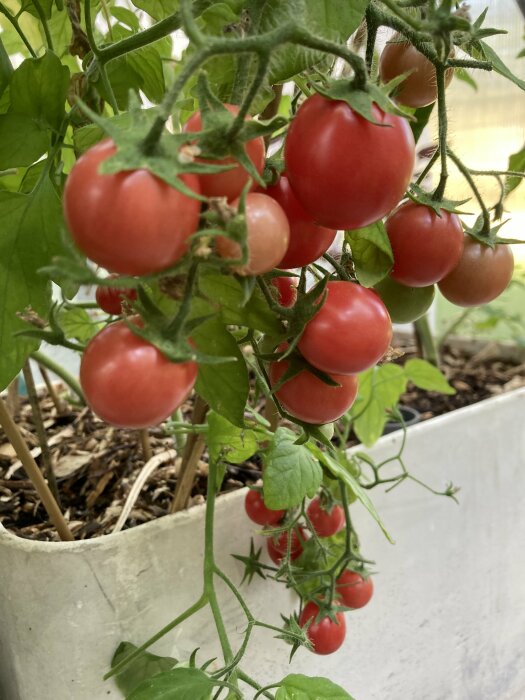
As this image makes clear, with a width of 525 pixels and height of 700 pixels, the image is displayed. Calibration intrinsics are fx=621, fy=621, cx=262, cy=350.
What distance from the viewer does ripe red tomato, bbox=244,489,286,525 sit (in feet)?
1.50

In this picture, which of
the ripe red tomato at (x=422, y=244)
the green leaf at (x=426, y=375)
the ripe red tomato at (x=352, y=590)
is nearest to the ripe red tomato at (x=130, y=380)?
the ripe red tomato at (x=422, y=244)

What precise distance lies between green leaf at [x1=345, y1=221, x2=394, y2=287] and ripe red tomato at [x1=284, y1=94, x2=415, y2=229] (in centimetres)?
6

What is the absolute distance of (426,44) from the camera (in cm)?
25

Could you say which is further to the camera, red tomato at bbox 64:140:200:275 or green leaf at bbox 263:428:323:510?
green leaf at bbox 263:428:323:510

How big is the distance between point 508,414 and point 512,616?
274 millimetres

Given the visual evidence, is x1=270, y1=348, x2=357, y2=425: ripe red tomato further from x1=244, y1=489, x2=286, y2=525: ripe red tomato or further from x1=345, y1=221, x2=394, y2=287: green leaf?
x1=244, y1=489, x2=286, y2=525: ripe red tomato

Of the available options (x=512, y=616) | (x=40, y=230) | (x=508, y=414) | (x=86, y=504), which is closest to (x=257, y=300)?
(x=40, y=230)

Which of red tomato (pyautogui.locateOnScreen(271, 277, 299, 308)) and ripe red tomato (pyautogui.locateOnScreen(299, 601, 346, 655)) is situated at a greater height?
red tomato (pyautogui.locateOnScreen(271, 277, 299, 308))

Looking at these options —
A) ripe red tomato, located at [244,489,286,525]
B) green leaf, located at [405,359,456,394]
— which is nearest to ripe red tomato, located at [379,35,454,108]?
ripe red tomato, located at [244,489,286,525]

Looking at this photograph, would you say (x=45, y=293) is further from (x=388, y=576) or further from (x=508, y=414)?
(x=508, y=414)

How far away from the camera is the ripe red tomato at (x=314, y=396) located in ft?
0.78

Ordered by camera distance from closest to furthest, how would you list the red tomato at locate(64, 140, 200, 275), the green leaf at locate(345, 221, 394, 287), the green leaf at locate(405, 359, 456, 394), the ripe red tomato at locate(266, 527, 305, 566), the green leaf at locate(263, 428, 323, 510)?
the red tomato at locate(64, 140, 200, 275)
the green leaf at locate(345, 221, 394, 287)
the green leaf at locate(263, 428, 323, 510)
the ripe red tomato at locate(266, 527, 305, 566)
the green leaf at locate(405, 359, 456, 394)

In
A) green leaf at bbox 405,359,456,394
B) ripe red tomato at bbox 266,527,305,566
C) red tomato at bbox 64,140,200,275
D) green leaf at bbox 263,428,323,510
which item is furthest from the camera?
green leaf at bbox 405,359,456,394

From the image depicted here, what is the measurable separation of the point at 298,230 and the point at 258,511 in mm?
289
